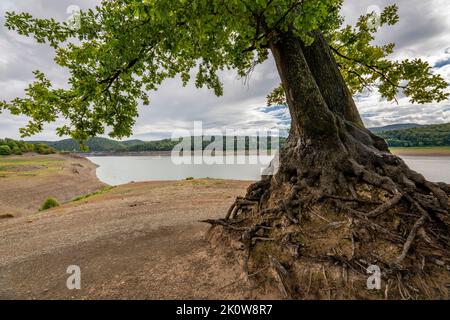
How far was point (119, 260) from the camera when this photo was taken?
5.49m

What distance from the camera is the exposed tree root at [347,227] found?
346cm

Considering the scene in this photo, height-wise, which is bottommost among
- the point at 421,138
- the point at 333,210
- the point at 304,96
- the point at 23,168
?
the point at 23,168

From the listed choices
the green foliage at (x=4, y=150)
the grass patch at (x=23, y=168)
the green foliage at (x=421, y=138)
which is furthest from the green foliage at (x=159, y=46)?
the green foliage at (x=4, y=150)

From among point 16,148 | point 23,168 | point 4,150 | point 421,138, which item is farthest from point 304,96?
point 16,148

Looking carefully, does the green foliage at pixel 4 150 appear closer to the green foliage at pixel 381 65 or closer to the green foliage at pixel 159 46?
the green foliage at pixel 159 46

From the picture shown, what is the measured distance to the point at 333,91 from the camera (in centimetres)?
630

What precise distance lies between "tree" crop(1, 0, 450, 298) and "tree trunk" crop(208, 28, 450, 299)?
0.08 ft

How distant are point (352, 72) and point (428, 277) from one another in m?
8.14

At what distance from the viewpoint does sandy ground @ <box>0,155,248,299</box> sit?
4.25m

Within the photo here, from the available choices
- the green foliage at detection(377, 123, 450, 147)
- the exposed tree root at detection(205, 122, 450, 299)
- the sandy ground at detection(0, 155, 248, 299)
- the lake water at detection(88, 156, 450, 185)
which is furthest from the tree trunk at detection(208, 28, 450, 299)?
the green foliage at detection(377, 123, 450, 147)

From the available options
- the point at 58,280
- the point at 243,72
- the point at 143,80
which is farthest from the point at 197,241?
the point at 243,72

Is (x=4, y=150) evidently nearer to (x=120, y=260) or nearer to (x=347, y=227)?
(x=120, y=260)

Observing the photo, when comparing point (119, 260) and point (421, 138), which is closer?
point (119, 260)

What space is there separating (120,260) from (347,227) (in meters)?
5.39
